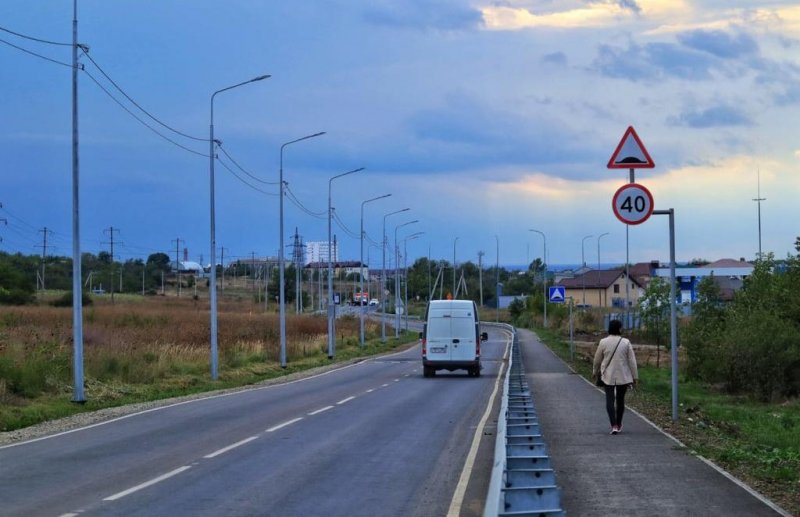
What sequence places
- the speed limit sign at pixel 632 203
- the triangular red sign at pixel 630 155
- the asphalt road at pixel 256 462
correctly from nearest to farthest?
the asphalt road at pixel 256 462, the speed limit sign at pixel 632 203, the triangular red sign at pixel 630 155

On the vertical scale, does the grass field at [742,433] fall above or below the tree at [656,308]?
below

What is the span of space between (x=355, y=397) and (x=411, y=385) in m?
6.01

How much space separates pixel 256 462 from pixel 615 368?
231 inches

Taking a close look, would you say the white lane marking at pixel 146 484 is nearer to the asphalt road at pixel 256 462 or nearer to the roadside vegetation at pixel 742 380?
the asphalt road at pixel 256 462

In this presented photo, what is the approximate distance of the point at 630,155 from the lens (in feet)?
53.5

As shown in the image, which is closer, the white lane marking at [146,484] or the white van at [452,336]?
the white lane marking at [146,484]

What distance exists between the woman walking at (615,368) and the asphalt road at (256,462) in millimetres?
2191

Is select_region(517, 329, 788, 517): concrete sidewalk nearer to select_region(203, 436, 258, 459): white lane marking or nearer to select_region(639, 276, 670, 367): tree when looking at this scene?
select_region(203, 436, 258, 459): white lane marking

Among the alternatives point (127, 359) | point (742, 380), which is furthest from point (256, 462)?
point (742, 380)

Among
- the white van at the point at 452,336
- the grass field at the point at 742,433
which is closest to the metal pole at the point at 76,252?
the grass field at the point at 742,433

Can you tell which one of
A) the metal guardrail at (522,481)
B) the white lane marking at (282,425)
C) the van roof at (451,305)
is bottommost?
the white lane marking at (282,425)

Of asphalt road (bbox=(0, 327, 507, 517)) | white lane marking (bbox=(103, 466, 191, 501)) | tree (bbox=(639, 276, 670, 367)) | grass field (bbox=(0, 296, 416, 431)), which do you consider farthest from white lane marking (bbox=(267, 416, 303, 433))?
tree (bbox=(639, 276, 670, 367))

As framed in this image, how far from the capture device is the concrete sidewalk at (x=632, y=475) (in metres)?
9.14

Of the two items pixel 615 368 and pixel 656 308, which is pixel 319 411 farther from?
pixel 656 308
